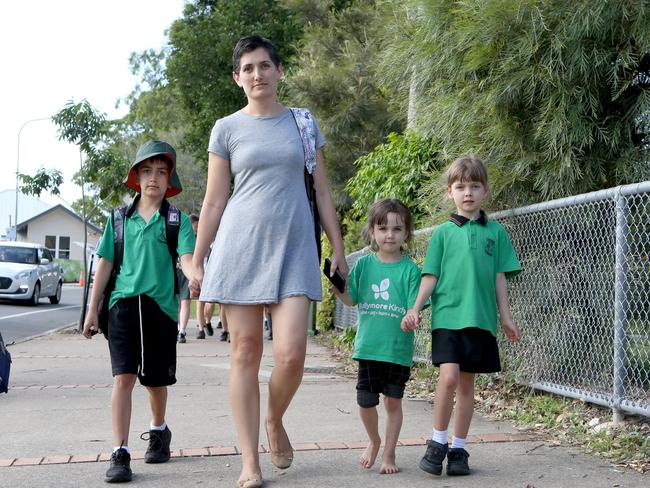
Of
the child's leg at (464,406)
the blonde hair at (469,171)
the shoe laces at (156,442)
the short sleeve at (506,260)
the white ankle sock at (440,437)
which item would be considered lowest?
the shoe laces at (156,442)

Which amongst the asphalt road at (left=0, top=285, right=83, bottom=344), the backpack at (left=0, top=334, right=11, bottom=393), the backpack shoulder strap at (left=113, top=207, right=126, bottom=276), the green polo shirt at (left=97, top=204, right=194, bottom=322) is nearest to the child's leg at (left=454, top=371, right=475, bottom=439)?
the green polo shirt at (left=97, top=204, right=194, bottom=322)

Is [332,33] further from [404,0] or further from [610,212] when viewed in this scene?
[610,212]

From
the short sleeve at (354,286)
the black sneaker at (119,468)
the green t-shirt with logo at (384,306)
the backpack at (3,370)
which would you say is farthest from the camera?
the backpack at (3,370)

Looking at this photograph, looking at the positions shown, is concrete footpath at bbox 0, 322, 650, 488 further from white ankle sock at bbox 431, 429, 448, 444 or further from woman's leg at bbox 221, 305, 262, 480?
woman's leg at bbox 221, 305, 262, 480

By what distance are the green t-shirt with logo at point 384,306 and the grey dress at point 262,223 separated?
36cm

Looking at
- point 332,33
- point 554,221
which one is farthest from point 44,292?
point 554,221

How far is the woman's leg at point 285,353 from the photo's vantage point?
13.3ft

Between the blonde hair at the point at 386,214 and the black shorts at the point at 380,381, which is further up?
the blonde hair at the point at 386,214

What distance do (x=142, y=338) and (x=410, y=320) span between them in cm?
140

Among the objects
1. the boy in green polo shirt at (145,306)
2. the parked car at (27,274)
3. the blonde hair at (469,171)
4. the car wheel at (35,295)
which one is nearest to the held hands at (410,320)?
the blonde hair at (469,171)

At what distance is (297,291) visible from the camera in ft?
13.4

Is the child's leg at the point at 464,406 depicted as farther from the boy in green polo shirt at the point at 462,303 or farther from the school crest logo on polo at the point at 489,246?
the school crest logo on polo at the point at 489,246

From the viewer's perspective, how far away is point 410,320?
4238 mm

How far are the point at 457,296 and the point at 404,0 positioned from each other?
351 centimetres
